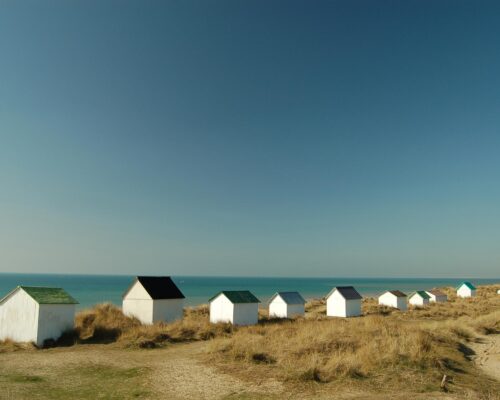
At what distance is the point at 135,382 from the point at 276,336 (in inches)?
447

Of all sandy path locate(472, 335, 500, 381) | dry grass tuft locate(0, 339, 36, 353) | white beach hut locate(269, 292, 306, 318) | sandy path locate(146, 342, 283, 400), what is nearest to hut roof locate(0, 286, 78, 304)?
dry grass tuft locate(0, 339, 36, 353)

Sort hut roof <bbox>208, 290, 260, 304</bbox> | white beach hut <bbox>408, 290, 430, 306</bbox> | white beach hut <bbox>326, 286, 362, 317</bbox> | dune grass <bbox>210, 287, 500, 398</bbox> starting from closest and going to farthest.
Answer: dune grass <bbox>210, 287, 500, 398</bbox> → hut roof <bbox>208, 290, 260, 304</bbox> → white beach hut <bbox>326, 286, 362, 317</bbox> → white beach hut <bbox>408, 290, 430, 306</bbox>

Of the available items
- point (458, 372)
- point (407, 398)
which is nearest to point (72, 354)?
point (407, 398)

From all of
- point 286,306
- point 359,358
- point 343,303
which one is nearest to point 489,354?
point 359,358

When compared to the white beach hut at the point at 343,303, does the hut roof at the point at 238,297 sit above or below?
above

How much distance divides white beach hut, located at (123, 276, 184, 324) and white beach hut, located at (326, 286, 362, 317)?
63.8 ft

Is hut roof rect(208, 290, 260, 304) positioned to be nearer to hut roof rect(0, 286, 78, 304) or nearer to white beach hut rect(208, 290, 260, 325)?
white beach hut rect(208, 290, 260, 325)

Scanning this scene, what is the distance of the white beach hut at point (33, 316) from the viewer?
2330 centimetres

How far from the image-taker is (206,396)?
14.1m

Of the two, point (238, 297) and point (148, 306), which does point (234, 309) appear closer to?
point (238, 297)

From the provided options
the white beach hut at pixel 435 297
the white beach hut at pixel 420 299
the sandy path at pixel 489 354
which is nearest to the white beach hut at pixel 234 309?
the sandy path at pixel 489 354

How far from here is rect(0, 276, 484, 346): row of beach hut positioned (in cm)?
2358

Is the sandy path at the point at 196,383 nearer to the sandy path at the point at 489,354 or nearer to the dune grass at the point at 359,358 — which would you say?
the dune grass at the point at 359,358

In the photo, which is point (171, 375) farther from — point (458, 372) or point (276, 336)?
point (458, 372)
